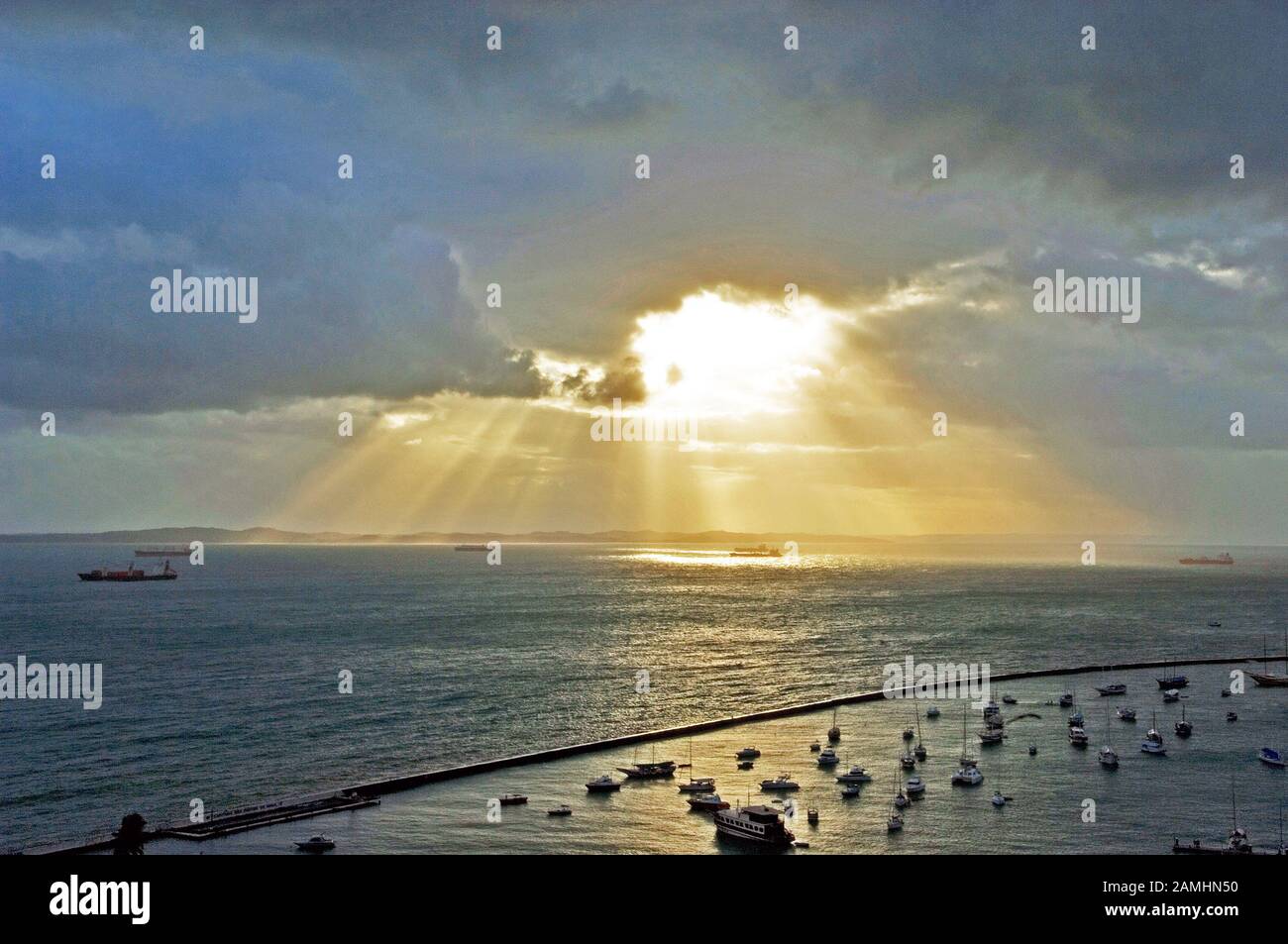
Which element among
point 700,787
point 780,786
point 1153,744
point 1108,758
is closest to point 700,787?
point 700,787

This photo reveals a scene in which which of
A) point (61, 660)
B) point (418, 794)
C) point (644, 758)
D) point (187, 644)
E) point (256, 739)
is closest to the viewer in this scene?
point (418, 794)

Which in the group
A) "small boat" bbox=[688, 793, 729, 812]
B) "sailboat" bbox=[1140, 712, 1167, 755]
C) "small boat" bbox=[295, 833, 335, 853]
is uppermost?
"small boat" bbox=[295, 833, 335, 853]

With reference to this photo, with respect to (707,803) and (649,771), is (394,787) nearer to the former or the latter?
(649,771)

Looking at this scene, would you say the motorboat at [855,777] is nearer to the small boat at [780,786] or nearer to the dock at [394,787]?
the small boat at [780,786]

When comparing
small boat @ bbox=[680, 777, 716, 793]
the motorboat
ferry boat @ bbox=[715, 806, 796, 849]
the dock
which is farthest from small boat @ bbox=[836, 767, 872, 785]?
the dock

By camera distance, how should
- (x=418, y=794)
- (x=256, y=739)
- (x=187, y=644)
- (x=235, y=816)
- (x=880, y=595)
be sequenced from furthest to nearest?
(x=880, y=595), (x=187, y=644), (x=256, y=739), (x=418, y=794), (x=235, y=816)

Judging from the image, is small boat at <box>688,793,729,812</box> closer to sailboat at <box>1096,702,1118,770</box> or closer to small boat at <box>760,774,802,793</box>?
small boat at <box>760,774,802,793</box>
